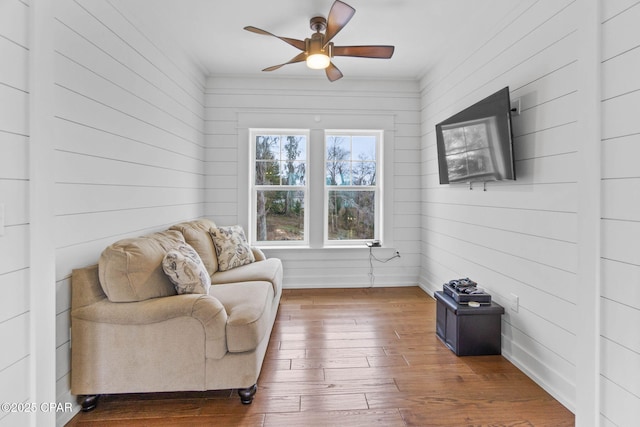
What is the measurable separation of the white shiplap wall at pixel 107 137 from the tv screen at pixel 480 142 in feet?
8.75

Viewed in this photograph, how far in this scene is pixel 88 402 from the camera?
1773mm

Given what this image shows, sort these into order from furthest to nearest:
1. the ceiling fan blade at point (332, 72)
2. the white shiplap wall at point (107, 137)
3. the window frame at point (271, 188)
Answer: the window frame at point (271, 188) < the ceiling fan blade at point (332, 72) < the white shiplap wall at point (107, 137)

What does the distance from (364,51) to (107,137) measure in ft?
6.72

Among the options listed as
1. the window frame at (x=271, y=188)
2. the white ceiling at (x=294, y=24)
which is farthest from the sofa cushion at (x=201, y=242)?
the white ceiling at (x=294, y=24)

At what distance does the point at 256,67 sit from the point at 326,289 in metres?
2.85

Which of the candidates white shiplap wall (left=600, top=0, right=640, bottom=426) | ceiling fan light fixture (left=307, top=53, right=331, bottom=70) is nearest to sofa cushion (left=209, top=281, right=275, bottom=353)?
white shiplap wall (left=600, top=0, right=640, bottom=426)

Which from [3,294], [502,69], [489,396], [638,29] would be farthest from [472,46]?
[3,294]

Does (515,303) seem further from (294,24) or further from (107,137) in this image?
(107,137)

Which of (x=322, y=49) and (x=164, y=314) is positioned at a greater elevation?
(x=322, y=49)

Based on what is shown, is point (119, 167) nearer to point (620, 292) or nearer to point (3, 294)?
point (3, 294)

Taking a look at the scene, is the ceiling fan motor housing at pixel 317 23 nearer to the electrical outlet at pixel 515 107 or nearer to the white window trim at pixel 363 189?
the white window trim at pixel 363 189

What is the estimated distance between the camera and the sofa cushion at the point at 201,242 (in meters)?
2.75

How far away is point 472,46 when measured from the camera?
2811mm

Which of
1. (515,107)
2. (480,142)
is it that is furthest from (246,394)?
(515,107)
